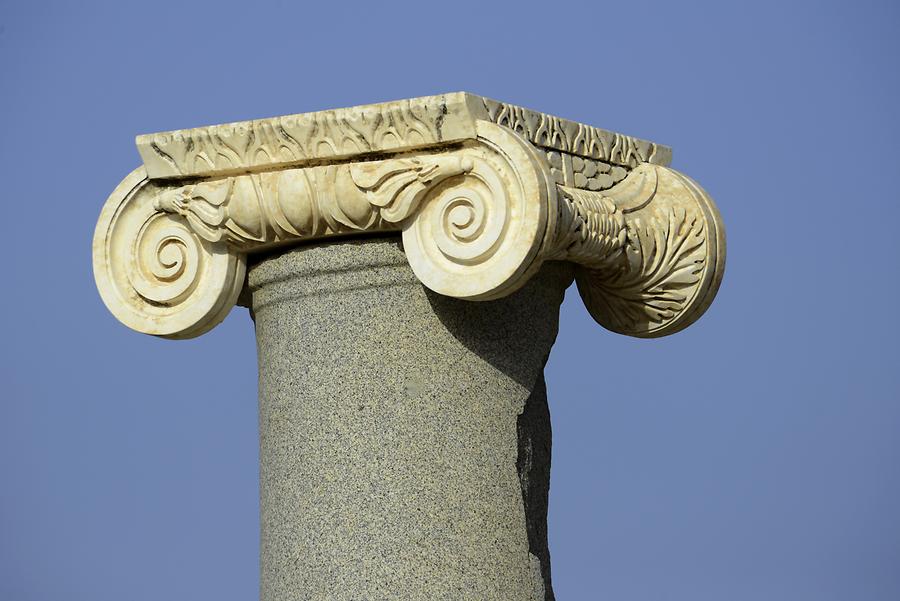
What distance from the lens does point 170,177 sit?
8070 mm

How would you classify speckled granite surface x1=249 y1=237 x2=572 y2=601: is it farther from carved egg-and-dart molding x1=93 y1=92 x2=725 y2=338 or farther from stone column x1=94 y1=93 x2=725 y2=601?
carved egg-and-dart molding x1=93 y1=92 x2=725 y2=338

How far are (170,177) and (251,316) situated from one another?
728 mm

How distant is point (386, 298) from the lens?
7.73m

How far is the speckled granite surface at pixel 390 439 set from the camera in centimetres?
755

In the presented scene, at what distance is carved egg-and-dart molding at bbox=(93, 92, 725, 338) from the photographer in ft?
24.6

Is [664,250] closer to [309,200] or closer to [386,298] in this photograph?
[386,298]

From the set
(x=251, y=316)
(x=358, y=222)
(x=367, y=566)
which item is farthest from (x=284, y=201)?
(x=367, y=566)

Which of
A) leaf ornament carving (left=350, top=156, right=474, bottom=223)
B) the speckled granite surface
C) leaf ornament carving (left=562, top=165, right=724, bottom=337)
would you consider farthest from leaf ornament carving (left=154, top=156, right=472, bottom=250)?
leaf ornament carving (left=562, top=165, right=724, bottom=337)

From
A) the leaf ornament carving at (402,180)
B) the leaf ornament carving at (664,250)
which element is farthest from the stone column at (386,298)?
the leaf ornament carving at (664,250)

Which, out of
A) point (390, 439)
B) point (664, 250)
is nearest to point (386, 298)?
point (390, 439)

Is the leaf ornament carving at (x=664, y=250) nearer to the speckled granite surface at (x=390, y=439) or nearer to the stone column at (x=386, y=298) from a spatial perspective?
the stone column at (x=386, y=298)

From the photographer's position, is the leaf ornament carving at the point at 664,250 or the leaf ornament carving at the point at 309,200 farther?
the leaf ornament carving at the point at 664,250

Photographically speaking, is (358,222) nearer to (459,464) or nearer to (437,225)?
(437,225)

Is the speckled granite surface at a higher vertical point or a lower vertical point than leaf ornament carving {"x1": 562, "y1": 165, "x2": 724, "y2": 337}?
lower
